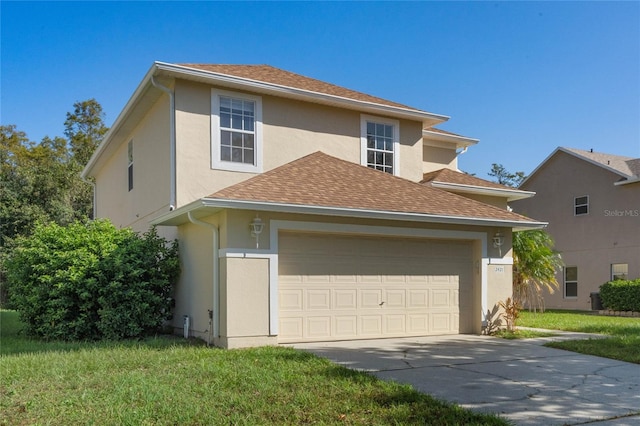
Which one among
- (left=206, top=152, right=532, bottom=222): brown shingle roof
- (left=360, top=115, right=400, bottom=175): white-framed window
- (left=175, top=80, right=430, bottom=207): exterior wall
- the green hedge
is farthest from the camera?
the green hedge

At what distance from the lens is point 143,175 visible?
14117mm

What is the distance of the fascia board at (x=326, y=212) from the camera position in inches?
364

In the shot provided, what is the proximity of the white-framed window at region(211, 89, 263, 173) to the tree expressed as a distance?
4109cm

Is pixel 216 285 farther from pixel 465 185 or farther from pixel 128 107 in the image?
pixel 465 185

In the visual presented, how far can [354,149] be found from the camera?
46.9ft

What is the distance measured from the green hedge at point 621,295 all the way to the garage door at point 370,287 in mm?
10736

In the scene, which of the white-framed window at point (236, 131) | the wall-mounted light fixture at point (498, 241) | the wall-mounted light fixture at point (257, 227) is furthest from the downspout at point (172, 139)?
the wall-mounted light fixture at point (498, 241)

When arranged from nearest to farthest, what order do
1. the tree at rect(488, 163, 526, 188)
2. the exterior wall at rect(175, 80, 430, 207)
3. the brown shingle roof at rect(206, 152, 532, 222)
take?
the brown shingle roof at rect(206, 152, 532, 222), the exterior wall at rect(175, 80, 430, 207), the tree at rect(488, 163, 526, 188)

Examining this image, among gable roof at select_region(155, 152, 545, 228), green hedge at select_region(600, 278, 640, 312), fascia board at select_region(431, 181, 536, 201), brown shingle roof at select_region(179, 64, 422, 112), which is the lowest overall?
green hedge at select_region(600, 278, 640, 312)

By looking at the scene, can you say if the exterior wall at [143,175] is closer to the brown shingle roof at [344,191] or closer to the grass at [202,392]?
the brown shingle roof at [344,191]

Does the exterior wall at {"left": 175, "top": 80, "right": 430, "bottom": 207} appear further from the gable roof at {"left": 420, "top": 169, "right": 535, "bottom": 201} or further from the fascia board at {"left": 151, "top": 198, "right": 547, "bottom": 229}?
the fascia board at {"left": 151, "top": 198, "right": 547, "bottom": 229}

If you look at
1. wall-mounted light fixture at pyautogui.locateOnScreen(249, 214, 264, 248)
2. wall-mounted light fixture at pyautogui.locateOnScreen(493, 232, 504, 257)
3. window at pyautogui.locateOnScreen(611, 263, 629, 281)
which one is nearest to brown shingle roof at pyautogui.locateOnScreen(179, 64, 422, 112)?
wall-mounted light fixture at pyautogui.locateOnScreen(249, 214, 264, 248)

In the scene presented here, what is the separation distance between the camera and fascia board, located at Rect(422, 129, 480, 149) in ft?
56.6

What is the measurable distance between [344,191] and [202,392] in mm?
6110
